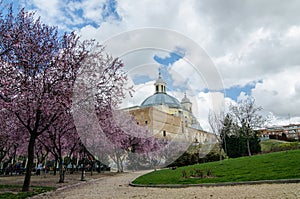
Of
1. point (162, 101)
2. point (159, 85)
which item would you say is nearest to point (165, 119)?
point (162, 101)

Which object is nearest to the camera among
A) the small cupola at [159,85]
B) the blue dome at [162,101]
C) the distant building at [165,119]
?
the distant building at [165,119]

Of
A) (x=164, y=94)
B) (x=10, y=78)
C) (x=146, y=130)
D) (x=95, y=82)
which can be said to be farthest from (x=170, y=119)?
(x=10, y=78)

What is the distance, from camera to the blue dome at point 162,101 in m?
75.2

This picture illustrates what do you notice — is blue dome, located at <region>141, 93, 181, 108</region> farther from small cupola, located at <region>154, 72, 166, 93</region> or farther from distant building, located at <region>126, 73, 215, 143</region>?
small cupola, located at <region>154, 72, 166, 93</region>

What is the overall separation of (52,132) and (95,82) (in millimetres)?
8495

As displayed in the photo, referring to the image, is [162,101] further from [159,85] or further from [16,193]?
[16,193]

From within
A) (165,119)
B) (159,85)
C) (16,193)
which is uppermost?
(159,85)

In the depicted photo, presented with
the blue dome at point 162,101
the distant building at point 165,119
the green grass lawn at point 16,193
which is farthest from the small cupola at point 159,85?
the green grass lawn at point 16,193

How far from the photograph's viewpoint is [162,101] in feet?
256

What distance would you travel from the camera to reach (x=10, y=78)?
12.6m

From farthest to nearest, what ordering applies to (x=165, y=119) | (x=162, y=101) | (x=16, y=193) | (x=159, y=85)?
(x=159, y=85) → (x=162, y=101) → (x=165, y=119) → (x=16, y=193)

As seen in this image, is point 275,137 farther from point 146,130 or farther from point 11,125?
point 11,125

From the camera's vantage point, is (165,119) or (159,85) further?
(159,85)

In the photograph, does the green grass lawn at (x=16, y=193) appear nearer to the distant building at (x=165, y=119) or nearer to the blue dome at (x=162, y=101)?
the distant building at (x=165, y=119)
